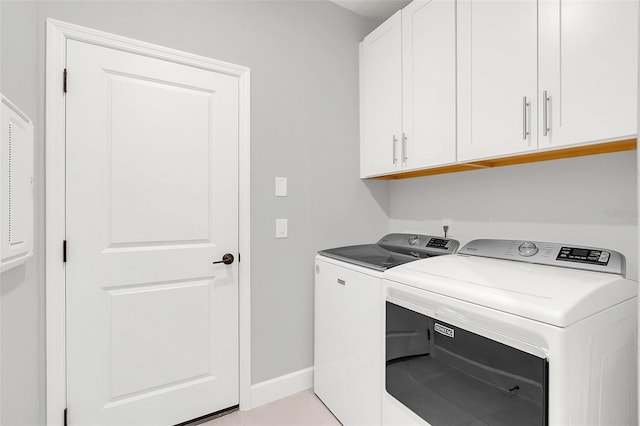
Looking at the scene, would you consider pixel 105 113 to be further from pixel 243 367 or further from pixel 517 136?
pixel 517 136

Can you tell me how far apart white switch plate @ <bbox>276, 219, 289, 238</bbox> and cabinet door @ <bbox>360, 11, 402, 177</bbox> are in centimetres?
71

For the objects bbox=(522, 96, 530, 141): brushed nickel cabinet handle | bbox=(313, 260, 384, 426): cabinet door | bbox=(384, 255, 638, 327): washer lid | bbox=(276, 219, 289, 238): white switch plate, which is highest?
bbox=(522, 96, 530, 141): brushed nickel cabinet handle

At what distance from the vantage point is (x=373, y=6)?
90.8 inches

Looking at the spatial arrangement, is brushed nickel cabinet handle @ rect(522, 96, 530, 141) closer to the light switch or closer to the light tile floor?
the light switch

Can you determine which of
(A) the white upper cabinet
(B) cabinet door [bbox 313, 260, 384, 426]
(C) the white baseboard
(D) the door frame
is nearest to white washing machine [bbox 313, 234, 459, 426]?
(B) cabinet door [bbox 313, 260, 384, 426]

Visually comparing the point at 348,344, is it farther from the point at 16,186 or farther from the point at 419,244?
the point at 16,186

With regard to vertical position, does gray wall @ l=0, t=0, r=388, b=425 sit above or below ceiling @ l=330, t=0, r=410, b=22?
below

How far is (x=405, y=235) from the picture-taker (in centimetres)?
226

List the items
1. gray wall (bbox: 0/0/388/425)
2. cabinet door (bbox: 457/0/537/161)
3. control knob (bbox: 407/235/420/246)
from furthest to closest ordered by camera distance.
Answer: control knob (bbox: 407/235/420/246), gray wall (bbox: 0/0/388/425), cabinet door (bbox: 457/0/537/161)

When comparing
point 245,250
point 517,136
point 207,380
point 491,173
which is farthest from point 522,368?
point 207,380

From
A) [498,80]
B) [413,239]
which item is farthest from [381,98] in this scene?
[413,239]

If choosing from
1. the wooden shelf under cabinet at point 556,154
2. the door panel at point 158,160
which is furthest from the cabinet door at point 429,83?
the door panel at point 158,160

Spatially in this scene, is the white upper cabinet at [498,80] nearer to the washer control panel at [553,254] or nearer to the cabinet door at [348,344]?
the washer control panel at [553,254]

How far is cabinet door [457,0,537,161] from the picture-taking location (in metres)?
1.38
